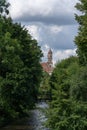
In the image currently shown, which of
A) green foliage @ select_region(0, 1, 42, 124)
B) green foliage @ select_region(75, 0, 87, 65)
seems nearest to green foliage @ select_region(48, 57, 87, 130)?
green foliage @ select_region(75, 0, 87, 65)

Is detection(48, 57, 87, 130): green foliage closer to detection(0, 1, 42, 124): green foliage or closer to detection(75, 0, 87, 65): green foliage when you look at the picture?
detection(75, 0, 87, 65): green foliage

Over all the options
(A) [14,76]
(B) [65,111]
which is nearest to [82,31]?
(B) [65,111]

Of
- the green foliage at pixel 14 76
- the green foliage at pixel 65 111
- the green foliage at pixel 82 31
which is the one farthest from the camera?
the green foliage at pixel 14 76

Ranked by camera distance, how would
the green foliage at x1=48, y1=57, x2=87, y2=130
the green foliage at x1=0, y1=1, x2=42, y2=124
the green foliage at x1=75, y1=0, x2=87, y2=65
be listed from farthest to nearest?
1. the green foliage at x1=0, y1=1, x2=42, y2=124
2. the green foliage at x1=75, y1=0, x2=87, y2=65
3. the green foliage at x1=48, y1=57, x2=87, y2=130

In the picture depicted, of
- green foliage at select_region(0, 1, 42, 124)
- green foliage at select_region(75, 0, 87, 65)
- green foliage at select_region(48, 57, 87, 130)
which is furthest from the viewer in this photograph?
green foliage at select_region(0, 1, 42, 124)

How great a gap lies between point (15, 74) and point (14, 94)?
118 inches

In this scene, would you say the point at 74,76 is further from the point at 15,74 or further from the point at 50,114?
the point at 15,74

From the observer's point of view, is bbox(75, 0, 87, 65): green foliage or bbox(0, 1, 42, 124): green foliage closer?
bbox(75, 0, 87, 65): green foliage

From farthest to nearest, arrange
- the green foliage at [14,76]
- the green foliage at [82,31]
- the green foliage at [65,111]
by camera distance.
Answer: the green foliage at [14,76] → the green foliage at [82,31] → the green foliage at [65,111]

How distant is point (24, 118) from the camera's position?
2916 inches

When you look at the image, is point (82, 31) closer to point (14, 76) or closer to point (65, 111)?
point (65, 111)

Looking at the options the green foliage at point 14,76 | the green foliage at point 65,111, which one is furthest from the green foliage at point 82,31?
the green foliage at point 14,76

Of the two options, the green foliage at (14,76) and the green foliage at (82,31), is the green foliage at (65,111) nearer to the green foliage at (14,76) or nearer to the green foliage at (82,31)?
the green foliage at (82,31)

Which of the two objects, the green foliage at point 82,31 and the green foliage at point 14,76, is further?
the green foliage at point 14,76
